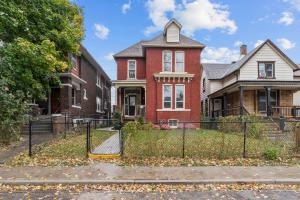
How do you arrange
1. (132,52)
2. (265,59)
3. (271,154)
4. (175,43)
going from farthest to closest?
1. (132,52)
2. (265,59)
3. (175,43)
4. (271,154)

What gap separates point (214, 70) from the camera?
31797 millimetres

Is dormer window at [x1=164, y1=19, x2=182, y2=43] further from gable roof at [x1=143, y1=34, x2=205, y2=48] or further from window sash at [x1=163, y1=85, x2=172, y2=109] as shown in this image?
window sash at [x1=163, y1=85, x2=172, y2=109]

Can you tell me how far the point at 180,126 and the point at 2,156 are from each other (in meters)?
14.9

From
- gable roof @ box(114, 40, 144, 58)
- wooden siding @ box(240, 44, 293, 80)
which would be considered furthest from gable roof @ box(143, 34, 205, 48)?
wooden siding @ box(240, 44, 293, 80)

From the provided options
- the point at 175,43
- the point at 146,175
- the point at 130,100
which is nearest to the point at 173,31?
the point at 175,43

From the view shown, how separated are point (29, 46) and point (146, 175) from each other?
32.4 feet

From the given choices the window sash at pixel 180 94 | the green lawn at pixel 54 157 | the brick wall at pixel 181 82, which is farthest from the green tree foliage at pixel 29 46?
the window sash at pixel 180 94

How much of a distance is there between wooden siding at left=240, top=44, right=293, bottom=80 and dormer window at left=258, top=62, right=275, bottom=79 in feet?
1.01

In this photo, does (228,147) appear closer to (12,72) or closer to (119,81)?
(12,72)

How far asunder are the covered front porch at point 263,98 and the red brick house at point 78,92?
41.1 ft

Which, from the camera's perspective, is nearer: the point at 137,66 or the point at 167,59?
the point at 167,59

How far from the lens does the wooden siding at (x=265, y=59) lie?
24.4m

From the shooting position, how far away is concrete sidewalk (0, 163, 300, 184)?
7.73m

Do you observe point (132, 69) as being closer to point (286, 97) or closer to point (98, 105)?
point (98, 105)
